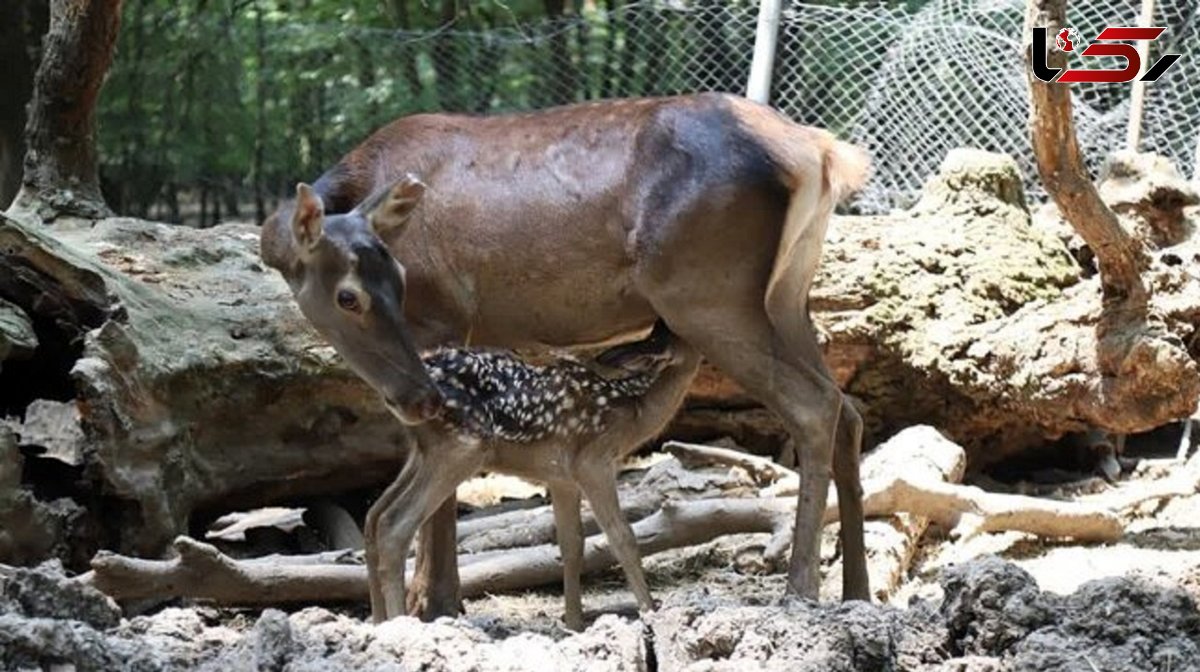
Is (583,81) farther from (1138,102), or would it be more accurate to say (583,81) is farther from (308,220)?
(308,220)

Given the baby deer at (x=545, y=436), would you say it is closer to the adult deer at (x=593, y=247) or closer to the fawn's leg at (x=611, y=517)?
the fawn's leg at (x=611, y=517)

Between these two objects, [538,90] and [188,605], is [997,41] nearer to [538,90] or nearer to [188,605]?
[538,90]

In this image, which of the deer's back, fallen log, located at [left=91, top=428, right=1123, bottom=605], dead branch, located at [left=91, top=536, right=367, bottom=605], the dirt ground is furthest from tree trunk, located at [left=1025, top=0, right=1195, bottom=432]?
the dirt ground

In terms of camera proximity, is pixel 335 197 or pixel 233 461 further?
pixel 233 461

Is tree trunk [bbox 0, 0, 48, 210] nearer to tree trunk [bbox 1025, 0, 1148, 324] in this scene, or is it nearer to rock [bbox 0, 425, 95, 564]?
rock [bbox 0, 425, 95, 564]

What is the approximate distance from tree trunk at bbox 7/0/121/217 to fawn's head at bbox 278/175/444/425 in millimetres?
2534

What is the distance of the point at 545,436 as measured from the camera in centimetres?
558

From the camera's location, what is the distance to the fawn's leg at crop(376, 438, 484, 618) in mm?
5344

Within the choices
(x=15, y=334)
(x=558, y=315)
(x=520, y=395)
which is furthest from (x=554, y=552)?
(x=15, y=334)

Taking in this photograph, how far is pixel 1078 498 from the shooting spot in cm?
805

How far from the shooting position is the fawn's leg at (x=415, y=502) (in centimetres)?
534

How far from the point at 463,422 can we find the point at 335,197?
1032 millimetres

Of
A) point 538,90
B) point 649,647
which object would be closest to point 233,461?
point 649,647

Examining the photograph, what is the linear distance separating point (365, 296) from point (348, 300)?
6 centimetres
